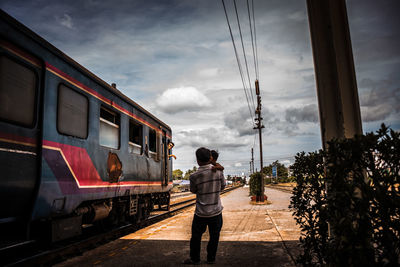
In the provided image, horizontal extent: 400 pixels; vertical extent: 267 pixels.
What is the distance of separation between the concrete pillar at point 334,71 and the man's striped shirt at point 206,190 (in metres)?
1.56

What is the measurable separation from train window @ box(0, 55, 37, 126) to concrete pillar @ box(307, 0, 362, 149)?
13.1 feet

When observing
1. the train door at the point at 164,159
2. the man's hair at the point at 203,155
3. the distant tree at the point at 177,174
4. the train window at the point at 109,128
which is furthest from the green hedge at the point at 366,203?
the distant tree at the point at 177,174

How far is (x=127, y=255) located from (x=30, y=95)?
3032 millimetres

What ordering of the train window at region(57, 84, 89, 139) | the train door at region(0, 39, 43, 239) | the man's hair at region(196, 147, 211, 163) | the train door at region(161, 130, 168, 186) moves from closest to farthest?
the train door at region(0, 39, 43, 239) → the man's hair at region(196, 147, 211, 163) → the train window at region(57, 84, 89, 139) → the train door at region(161, 130, 168, 186)

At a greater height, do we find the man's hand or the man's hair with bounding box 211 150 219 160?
the man's hair with bounding box 211 150 219 160

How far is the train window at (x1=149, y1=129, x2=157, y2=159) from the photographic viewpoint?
9984 millimetres

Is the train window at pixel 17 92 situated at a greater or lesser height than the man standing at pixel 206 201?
greater

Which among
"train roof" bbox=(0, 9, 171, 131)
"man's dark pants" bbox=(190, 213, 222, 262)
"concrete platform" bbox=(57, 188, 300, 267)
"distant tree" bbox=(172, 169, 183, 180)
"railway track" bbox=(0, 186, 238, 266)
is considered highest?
"distant tree" bbox=(172, 169, 183, 180)

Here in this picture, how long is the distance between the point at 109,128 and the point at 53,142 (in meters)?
2.26

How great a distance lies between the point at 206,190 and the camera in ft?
14.1

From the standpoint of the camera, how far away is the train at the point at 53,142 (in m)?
4.15

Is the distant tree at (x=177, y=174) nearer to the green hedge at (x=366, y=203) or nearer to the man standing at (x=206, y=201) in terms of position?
the man standing at (x=206, y=201)

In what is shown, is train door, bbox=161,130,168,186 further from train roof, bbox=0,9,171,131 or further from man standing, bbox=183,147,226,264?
man standing, bbox=183,147,226,264

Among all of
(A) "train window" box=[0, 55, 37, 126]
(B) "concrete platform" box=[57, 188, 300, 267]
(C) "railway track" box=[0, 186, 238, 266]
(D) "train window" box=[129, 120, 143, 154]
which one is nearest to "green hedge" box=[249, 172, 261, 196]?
(B) "concrete platform" box=[57, 188, 300, 267]
